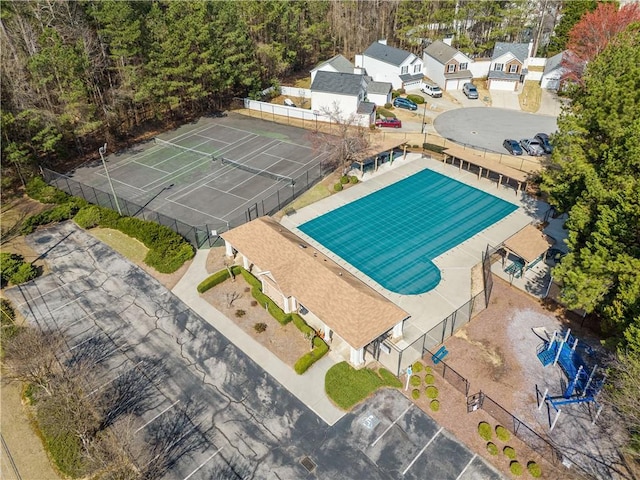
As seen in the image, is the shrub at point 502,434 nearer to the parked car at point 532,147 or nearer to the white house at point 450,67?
the parked car at point 532,147

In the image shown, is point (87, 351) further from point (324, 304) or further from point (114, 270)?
point (324, 304)

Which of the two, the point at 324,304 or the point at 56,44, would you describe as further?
the point at 56,44

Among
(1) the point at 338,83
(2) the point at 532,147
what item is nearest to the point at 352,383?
(2) the point at 532,147

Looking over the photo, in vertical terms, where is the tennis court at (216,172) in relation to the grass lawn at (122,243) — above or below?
above

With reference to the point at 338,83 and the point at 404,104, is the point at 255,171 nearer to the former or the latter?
the point at 338,83

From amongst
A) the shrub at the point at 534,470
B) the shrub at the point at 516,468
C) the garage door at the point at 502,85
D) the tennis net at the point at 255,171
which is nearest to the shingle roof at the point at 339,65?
the garage door at the point at 502,85

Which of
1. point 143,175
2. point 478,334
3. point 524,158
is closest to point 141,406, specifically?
point 478,334

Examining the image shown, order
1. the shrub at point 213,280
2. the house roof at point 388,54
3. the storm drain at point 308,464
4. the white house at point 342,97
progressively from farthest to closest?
the house roof at point 388,54 < the white house at point 342,97 < the shrub at point 213,280 < the storm drain at point 308,464
